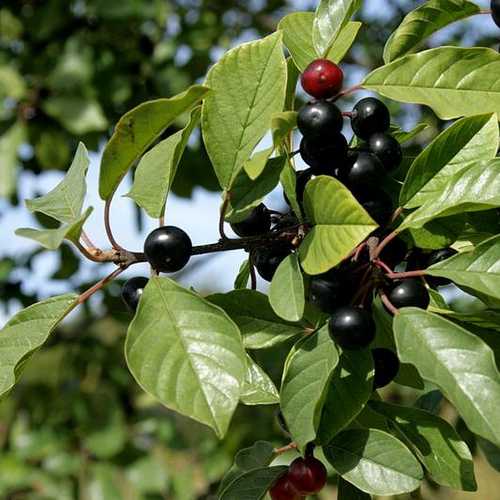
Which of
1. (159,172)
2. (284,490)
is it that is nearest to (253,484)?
(284,490)

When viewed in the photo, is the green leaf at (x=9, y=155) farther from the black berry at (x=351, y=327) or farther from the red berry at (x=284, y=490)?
the black berry at (x=351, y=327)

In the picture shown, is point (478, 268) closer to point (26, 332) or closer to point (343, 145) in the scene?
point (343, 145)

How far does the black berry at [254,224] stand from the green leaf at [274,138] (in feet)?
0.32

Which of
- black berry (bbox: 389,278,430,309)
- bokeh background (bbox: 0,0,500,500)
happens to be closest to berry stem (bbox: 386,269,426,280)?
black berry (bbox: 389,278,430,309)

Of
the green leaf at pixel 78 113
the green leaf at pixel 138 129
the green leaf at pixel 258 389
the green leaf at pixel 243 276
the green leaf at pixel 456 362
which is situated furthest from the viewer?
the green leaf at pixel 78 113

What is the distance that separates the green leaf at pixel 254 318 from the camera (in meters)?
0.96

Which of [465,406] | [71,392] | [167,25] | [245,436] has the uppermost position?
[465,406]

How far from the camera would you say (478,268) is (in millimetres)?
859

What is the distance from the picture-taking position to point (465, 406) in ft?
2.46

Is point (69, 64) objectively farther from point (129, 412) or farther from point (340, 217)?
point (340, 217)

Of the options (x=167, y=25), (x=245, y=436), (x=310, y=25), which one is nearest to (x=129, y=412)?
(x=245, y=436)

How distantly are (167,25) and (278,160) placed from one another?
2.36m

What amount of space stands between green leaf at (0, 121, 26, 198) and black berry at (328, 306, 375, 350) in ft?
6.90

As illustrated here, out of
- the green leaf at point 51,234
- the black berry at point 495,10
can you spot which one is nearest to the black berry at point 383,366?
the green leaf at point 51,234
